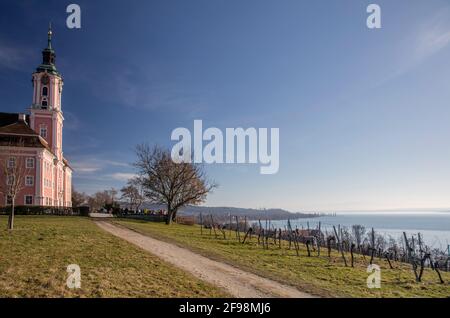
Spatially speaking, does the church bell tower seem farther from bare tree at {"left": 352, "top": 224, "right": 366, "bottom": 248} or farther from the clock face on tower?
bare tree at {"left": 352, "top": 224, "right": 366, "bottom": 248}

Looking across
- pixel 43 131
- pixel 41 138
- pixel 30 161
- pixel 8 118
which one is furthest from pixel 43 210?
pixel 8 118

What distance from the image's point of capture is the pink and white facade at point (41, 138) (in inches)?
1837

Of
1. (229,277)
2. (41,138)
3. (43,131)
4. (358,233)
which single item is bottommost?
(358,233)

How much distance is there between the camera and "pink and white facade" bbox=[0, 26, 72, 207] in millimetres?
46656

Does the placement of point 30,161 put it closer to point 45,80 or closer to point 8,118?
point 8,118

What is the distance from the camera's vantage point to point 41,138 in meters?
51.6

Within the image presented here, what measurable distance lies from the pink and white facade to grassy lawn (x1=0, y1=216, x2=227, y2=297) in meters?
34.0

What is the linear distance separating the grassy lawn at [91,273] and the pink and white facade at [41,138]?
3395cm

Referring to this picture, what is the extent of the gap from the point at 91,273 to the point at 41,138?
4851cm

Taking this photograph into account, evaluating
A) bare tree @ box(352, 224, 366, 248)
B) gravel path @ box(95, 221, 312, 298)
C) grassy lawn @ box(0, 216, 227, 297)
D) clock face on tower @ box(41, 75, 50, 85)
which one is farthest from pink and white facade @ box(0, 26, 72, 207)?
bare tree @ box(352, 224, 366, 248)

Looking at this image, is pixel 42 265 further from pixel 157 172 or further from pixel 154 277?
pixel 157 172

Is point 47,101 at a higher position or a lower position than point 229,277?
higher
